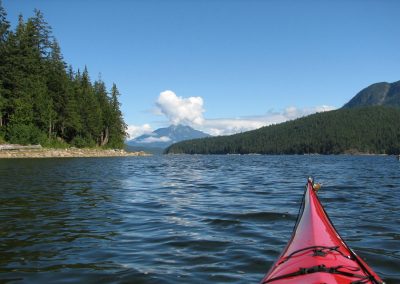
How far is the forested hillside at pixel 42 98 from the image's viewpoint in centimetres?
Result: 6194

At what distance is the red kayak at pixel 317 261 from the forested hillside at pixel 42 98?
59.9 m

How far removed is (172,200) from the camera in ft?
58.1

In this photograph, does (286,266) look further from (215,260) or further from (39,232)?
(39,232)

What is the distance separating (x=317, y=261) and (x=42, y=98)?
2725 inches

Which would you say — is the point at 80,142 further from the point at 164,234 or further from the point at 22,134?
the point at 164,234

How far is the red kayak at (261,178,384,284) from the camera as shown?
16.5ft

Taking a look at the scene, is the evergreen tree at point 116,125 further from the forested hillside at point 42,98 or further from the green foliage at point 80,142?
the green foliage at point 80,142

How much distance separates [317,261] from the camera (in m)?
5.66

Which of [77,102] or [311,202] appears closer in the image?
[311,202]

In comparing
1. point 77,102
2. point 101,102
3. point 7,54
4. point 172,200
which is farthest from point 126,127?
point 172,200

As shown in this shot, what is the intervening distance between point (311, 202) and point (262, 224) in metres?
3.73

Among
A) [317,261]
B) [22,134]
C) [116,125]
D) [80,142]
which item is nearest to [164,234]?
[317,261]

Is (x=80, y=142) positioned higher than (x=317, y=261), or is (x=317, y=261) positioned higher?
(x=80, y=142)

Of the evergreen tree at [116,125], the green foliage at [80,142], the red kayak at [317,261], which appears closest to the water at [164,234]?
the red kayak at [317,261]
